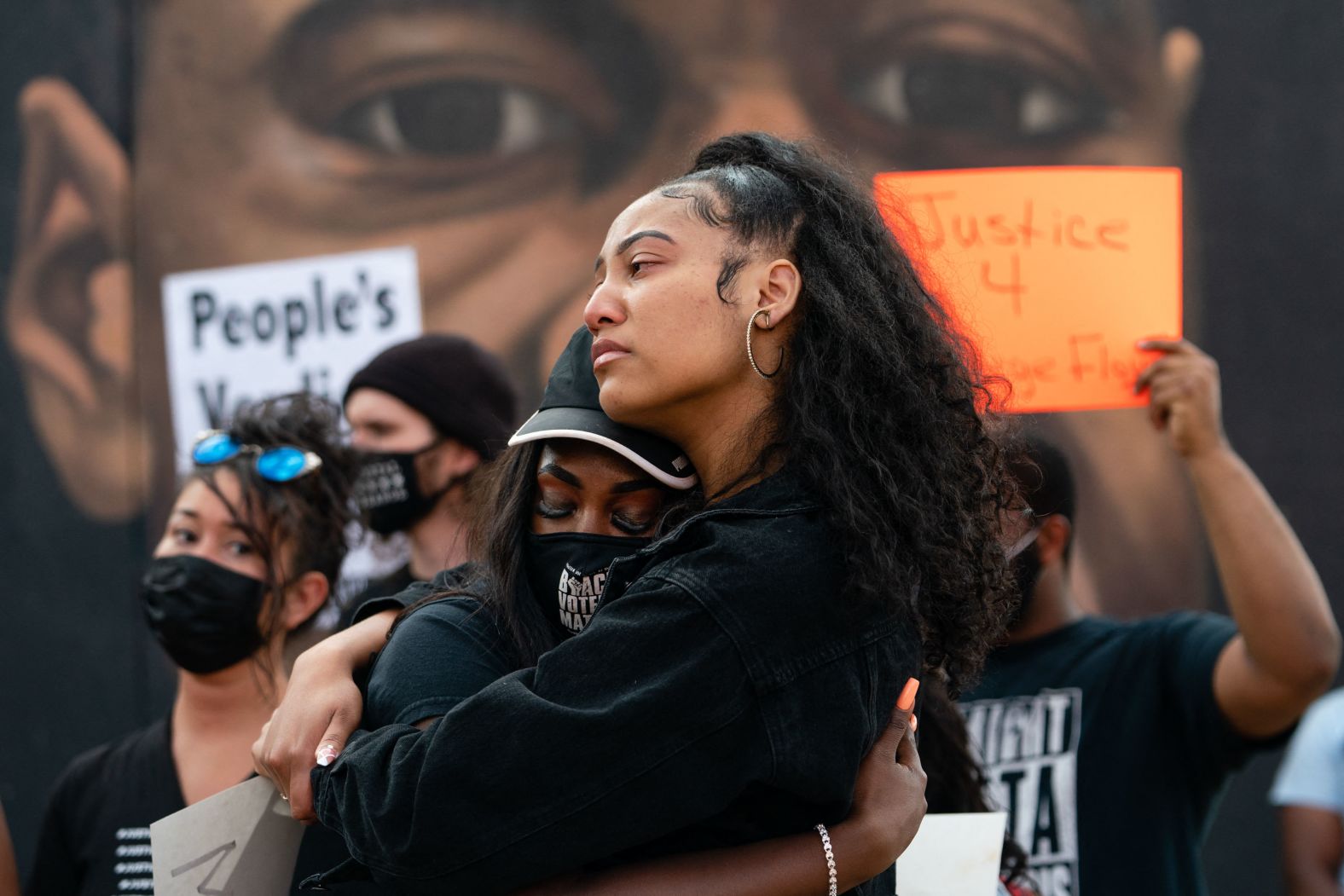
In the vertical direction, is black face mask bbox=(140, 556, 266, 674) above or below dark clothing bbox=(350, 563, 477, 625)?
below

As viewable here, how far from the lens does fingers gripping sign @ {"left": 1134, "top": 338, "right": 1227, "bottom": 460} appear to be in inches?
116

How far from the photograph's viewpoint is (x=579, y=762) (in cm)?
150

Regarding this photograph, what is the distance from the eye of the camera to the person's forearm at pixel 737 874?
1.60 meters

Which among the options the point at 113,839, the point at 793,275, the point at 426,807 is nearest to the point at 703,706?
the point at 426,807

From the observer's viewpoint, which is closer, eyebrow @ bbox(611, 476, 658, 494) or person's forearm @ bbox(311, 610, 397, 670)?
eyebrow @ bbox(611, 476, 658, 494)

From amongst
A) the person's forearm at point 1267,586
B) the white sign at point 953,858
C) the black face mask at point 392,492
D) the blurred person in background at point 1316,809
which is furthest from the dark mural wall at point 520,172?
the white sign at point 953,858

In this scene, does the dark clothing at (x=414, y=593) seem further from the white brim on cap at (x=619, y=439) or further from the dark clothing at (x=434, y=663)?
the white brim on cap at (x=619, y=439)

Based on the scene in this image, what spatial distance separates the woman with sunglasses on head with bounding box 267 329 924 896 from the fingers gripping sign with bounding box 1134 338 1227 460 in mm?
1373

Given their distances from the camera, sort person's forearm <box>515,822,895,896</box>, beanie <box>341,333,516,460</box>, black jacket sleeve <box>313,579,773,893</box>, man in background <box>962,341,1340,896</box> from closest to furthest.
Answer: black jacket sleeve <box>313,579,773,893</box> → person's forearm <box>515,822,895,896</box> → man in background <box>962,341,1340,896</box> → beanie <box>341,333,516,460</box>

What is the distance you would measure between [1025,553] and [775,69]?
225cm

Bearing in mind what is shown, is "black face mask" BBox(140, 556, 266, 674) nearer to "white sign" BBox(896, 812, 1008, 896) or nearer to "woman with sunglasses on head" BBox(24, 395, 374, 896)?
"woman with sunglasses on head" BBox(24, 395, 374, 896)

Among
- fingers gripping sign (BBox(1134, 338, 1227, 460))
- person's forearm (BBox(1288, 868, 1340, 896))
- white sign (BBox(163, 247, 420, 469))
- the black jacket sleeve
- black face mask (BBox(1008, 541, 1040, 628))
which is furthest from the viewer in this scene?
white sign (BBox(163, 247, 420, 469))

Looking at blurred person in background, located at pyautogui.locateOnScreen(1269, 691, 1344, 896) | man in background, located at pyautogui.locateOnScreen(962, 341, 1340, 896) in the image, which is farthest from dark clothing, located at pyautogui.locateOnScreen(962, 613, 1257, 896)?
blurred person in background, located at pyautogui.locateOnScreen(1269, 691, 1344, 896)

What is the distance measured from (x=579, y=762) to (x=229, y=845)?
0.68m
